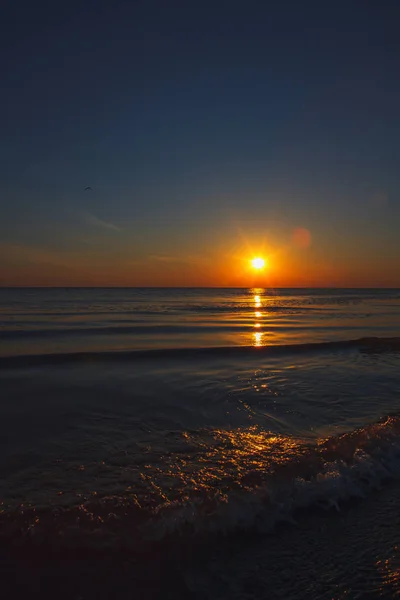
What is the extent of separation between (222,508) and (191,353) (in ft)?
34.1

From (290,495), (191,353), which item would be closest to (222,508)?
(290,495)

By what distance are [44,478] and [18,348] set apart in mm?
11554

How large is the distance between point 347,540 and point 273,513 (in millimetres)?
716

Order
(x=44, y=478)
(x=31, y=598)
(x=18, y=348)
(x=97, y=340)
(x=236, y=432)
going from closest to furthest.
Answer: (x=31, y=598) → (x=44, y=478) → (x=236, y=432) → (x=18, y=348) → (x=97, y=340)

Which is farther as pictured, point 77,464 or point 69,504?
point 77,464

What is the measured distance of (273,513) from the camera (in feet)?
13.5

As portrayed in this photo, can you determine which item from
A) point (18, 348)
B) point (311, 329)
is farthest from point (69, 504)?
point (311, 329)

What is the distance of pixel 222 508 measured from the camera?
13.3 ft

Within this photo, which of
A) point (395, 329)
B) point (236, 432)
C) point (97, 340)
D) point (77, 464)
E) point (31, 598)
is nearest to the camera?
point (31, 598)

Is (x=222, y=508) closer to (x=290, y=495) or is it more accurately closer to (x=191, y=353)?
(x=290, y=495)

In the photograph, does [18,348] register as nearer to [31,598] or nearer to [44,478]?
[44,478]

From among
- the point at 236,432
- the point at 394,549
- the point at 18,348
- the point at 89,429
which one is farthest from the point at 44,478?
the point at 18,348

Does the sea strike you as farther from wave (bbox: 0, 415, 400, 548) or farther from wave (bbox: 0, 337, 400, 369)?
wave (bbox: 0, 337, 400, 369)

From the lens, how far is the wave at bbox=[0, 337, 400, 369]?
42.3ft
